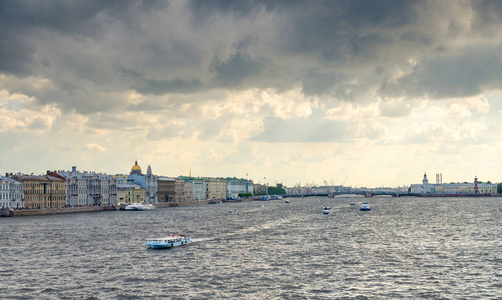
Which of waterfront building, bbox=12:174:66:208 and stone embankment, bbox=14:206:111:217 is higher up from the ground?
waterfront building, bbox=12:174:66:208

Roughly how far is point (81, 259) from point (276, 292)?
63.7 feet

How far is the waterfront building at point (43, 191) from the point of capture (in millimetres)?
122062

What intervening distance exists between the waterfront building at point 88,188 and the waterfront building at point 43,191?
353 cm

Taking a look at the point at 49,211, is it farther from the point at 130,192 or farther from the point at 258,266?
the point at 258,266

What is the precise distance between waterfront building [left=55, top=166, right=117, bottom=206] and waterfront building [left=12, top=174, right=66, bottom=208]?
3530 millimetres

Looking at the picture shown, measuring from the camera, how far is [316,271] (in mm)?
38562

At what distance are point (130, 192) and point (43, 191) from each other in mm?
48700

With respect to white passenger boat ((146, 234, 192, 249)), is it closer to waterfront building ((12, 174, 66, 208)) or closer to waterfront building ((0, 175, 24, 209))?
waterfront building ((0, 175, 24, 209))

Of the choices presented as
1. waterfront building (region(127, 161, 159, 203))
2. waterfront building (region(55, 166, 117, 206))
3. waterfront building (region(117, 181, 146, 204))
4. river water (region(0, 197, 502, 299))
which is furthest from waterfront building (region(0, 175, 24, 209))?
waterfront building (region(127, 161, 159, 203))

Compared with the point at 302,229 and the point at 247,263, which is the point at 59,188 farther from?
the point at 247,263

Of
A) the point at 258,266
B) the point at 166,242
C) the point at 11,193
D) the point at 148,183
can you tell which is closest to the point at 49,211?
the point at 11,193

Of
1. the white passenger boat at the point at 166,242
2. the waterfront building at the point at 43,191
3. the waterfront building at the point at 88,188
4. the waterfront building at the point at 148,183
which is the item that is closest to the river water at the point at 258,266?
the white passenger boat at the point at 166,242

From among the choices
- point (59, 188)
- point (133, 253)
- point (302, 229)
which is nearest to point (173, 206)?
point (59, 188)

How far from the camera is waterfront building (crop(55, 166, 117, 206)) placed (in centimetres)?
14012
